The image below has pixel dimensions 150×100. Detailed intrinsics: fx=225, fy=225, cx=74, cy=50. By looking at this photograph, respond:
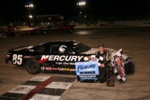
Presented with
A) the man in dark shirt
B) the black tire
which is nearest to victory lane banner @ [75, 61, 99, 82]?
the man in dark shirt

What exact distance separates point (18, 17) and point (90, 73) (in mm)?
98319

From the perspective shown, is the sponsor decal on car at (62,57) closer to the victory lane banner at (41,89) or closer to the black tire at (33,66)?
the black tire at (33,66)

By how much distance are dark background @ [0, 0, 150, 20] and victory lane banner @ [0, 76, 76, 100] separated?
68.6 metres

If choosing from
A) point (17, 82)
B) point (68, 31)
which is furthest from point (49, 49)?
point (68, 31)

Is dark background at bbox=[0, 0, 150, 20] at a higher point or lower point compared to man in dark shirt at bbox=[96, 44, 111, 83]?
higher

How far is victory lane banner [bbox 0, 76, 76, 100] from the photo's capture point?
6.64 m

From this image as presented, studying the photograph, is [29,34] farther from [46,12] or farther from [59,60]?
[46,12]

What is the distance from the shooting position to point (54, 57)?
343 inches

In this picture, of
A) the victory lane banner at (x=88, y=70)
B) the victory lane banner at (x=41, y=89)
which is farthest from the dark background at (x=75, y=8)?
the victory lane banner at (x=88, y=70)

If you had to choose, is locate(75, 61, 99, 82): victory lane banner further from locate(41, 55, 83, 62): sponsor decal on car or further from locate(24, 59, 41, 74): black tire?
locate(24, 59, 41, 74): black tire

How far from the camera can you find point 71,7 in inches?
4409

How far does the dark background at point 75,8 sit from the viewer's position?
85.8 meters

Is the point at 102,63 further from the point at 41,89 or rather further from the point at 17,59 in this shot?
the point at 17,59

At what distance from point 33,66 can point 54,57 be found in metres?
1.07
